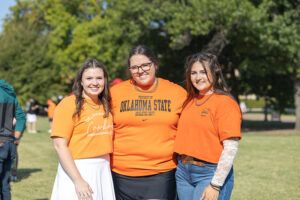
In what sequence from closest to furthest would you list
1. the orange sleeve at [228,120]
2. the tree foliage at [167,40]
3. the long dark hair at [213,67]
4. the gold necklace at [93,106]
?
the orange sleeve at [228,120], the long dark hair at [213,67], the gold necklace at [93,106], the tree foliage at [167,40]

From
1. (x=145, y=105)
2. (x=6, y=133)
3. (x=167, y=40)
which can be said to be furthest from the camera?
(x=167, y=40)

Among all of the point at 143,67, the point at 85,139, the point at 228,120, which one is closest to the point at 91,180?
the point at 85,139

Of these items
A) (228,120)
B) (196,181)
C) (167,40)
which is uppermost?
(167,40)

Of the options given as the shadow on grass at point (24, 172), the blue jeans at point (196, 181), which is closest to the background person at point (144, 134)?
the blue jeans at point (196, 181)

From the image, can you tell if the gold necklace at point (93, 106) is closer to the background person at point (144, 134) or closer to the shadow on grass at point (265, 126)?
the background person at point (144, 134)

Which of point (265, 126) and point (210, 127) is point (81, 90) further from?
point (265, 126)

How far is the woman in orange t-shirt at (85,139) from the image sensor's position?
2.90 metres

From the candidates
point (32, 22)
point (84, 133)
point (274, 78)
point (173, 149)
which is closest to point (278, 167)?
point (173, 149)

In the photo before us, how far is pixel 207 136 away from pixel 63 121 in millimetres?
1198

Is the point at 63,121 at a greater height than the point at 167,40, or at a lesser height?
lesser

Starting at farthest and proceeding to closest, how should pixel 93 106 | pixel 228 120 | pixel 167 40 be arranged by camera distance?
pixel 167 40 → pixel 93 106 → pixel 228 120

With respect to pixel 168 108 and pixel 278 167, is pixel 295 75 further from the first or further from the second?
pixel 168 108

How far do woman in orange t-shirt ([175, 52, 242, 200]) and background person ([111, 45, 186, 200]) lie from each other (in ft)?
0.58

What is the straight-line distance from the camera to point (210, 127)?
2.86m
